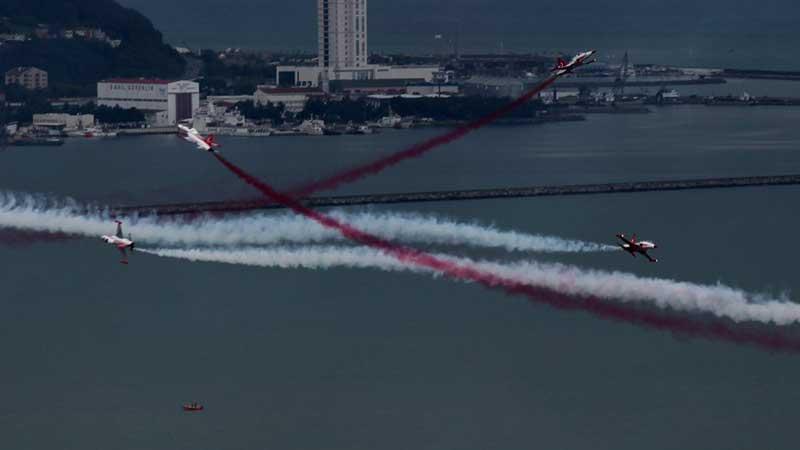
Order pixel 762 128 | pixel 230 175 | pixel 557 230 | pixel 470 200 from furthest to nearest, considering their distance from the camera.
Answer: pixel 762 128 < pixel 230 175 < pixel 470 200 < pixel 557 230

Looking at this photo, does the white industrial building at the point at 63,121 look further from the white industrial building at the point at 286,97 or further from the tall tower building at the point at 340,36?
the tall tower building at the point at 340,36

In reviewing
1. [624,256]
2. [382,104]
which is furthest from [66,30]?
[624,256]

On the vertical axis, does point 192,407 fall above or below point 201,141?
below

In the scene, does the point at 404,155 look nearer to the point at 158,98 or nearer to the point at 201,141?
the point at 201,141

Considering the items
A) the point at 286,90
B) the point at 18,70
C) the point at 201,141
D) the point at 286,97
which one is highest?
the point at 201,141

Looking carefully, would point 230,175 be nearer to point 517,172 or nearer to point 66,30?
point 517,172

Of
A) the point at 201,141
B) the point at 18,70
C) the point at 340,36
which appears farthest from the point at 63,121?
the point at 201,141

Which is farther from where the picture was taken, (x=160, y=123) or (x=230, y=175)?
(x=160, y=123)
